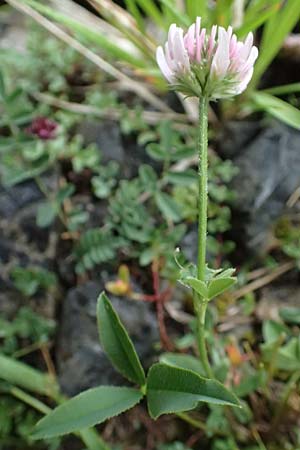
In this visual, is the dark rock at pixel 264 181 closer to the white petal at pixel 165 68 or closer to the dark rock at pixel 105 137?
the dark rock at pixel 105 137

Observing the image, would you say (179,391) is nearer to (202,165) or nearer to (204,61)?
(202,165)

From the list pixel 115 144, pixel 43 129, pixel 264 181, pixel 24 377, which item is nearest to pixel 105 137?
pixel 115 144

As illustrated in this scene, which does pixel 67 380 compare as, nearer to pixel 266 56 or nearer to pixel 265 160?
pixel 265 160

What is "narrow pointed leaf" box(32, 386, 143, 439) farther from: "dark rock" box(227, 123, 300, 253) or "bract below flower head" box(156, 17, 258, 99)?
"dark rock" box(227, 123, 300, 253)

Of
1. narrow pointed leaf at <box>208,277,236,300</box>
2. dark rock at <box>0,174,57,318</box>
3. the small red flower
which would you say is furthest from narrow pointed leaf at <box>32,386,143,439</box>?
the small red flower

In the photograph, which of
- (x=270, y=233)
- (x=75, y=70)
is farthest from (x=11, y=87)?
(x=270, y=233)
